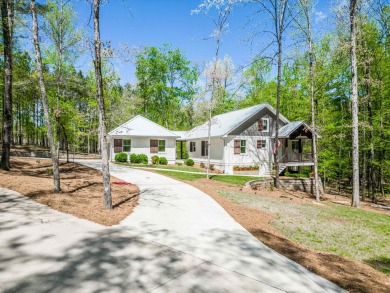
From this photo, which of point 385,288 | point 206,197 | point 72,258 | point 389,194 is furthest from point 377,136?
point 72,258

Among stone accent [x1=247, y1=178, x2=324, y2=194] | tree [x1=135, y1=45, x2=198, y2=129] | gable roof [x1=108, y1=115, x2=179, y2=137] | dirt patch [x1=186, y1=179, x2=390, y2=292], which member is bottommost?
stone accent [x1=247, y1=178, x2=324, y2=194]

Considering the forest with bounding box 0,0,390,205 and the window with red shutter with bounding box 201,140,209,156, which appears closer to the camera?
the forest with bounding box 0,0,390,205

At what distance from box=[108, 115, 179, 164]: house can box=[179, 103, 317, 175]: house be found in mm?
A: 4709

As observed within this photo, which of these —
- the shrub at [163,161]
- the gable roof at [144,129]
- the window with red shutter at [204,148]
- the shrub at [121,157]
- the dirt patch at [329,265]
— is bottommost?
the dirt patch at [329,265]

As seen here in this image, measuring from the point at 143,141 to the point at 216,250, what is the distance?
24.4 meters

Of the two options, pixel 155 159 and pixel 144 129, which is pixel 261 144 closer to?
pixel 155 159

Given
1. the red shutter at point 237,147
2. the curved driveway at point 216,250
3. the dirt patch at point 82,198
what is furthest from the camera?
the red shutter at point 237,147

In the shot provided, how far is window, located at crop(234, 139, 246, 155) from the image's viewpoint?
2555cm

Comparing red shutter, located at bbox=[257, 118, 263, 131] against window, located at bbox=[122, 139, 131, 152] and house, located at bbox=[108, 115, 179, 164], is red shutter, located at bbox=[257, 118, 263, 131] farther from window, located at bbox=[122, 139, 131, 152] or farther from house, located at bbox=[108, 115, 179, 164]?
window, located at bbox=[122, 139, 131, 152]

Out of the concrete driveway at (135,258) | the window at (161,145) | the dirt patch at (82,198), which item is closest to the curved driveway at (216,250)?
the concrete driveway at (135,258)

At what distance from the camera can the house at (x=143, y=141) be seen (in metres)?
27.8

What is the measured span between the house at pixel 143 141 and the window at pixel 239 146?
7636mm

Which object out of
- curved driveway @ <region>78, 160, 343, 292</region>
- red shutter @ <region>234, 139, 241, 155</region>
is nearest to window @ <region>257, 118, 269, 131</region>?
red shutter @ <region>234, 139, 241, 155</region>

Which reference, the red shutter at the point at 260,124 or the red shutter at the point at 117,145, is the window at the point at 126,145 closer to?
the red shutter at the point at 117,145
